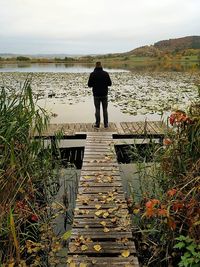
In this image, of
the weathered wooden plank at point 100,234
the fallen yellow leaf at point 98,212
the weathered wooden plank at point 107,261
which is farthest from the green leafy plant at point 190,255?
the fallen yellow leaf at point 98,212

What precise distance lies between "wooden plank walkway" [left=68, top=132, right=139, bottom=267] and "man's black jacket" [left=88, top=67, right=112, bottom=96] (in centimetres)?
284

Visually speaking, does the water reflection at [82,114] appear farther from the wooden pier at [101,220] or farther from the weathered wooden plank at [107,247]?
the weathered wooden plank at [107,247]

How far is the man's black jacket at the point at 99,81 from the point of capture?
353 inches

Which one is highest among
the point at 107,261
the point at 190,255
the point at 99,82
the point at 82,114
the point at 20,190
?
the point at 99,82

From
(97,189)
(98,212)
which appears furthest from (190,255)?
(97,189)

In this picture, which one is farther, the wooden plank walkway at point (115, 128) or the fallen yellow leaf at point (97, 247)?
the wooden plank walkway at point (115, 128)

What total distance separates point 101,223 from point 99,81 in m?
5.20

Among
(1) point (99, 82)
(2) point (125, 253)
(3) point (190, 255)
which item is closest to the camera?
(3) point (190, 255)

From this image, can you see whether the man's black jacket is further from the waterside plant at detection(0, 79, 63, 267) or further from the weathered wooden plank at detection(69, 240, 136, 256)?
the weathered wooden plank at detection(69, 240, 136, 256)

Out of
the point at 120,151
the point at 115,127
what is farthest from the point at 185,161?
the point at 115,127

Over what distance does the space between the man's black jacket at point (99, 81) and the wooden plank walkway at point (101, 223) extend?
9.32 ft

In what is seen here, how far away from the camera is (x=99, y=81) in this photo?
9.05 m

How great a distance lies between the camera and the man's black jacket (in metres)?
8.98

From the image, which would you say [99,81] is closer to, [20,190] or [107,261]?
[20,190]
